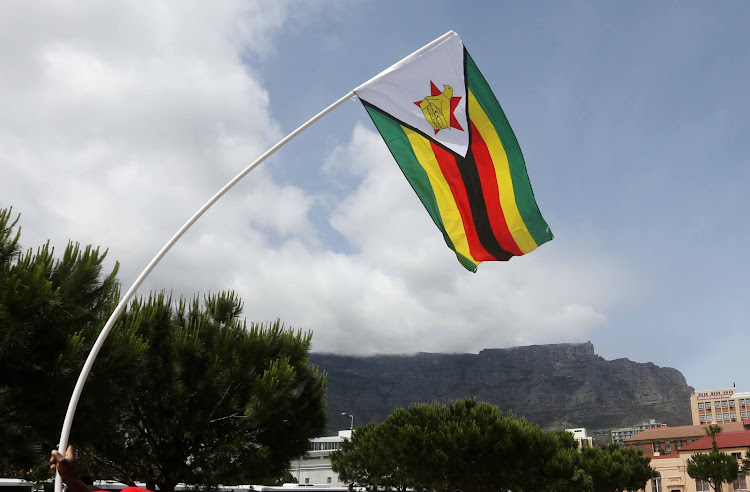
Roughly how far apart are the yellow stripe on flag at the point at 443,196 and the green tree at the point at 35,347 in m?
8.27

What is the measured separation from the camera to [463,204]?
1168cm

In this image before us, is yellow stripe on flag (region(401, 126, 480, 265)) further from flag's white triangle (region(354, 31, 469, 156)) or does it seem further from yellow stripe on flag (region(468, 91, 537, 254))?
yellow stripe on flag (region(468, 91, 537, 254))

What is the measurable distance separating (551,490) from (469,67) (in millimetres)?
51874

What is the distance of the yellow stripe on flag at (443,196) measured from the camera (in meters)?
11.2

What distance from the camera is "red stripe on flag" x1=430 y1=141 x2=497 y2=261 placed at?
11.4 m

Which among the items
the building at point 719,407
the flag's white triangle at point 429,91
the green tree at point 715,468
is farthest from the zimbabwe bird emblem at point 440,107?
the building at point 719,407

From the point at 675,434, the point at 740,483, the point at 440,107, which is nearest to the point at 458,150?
the point at 440,107

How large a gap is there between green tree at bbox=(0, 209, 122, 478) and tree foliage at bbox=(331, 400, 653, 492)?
30.8 meters

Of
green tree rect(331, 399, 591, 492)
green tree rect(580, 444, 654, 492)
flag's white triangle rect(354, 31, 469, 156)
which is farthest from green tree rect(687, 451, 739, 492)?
flag's white triangle rect(354, 31, 469, 156)

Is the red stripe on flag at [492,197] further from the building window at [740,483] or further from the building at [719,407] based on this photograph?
the building at [719,407]

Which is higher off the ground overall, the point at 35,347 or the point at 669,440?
the point at 35,347

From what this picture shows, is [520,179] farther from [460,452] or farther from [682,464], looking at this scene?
[682,464]

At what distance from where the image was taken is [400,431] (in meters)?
44.6

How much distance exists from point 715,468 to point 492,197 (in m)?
78.7
